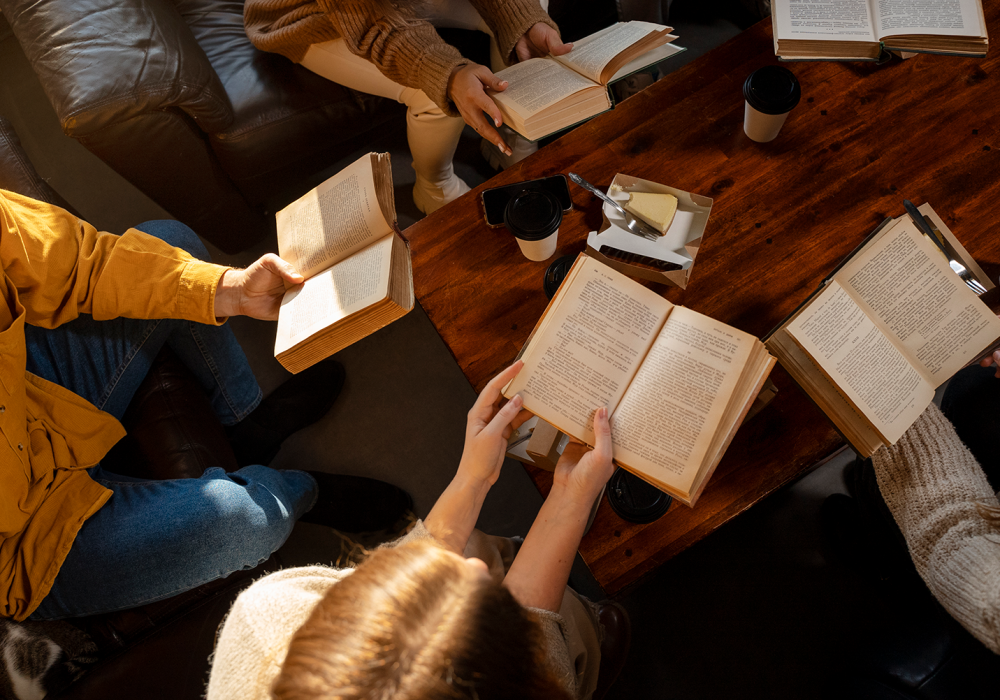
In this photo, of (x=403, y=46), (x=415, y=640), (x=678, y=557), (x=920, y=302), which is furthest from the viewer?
(x=678, y=557)

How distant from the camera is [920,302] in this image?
92 centimetres

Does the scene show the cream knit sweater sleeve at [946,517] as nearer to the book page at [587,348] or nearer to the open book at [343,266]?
the book page at [587,348]

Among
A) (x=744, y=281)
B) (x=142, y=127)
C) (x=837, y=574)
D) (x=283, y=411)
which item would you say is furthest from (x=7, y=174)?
(x=837, y=574)

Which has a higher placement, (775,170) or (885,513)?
(775,170)

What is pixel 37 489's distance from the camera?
1153 millimetres

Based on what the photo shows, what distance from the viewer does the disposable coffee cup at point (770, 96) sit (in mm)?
1090

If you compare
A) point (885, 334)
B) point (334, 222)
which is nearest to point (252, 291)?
point (334, 222)

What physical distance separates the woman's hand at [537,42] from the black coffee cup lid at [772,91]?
1.55 ft

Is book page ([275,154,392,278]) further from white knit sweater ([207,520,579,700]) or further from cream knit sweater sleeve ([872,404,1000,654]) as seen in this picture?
cream knit sweater sleeve ([872,404,1000,654])

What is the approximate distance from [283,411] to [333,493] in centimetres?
32

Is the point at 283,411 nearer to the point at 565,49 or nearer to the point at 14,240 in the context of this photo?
the point at 14,240

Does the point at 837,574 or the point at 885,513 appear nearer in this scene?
the point at 885,513

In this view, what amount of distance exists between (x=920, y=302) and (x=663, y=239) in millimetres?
417

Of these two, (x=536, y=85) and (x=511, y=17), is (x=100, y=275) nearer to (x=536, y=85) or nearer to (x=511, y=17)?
(x=536, y=85)
